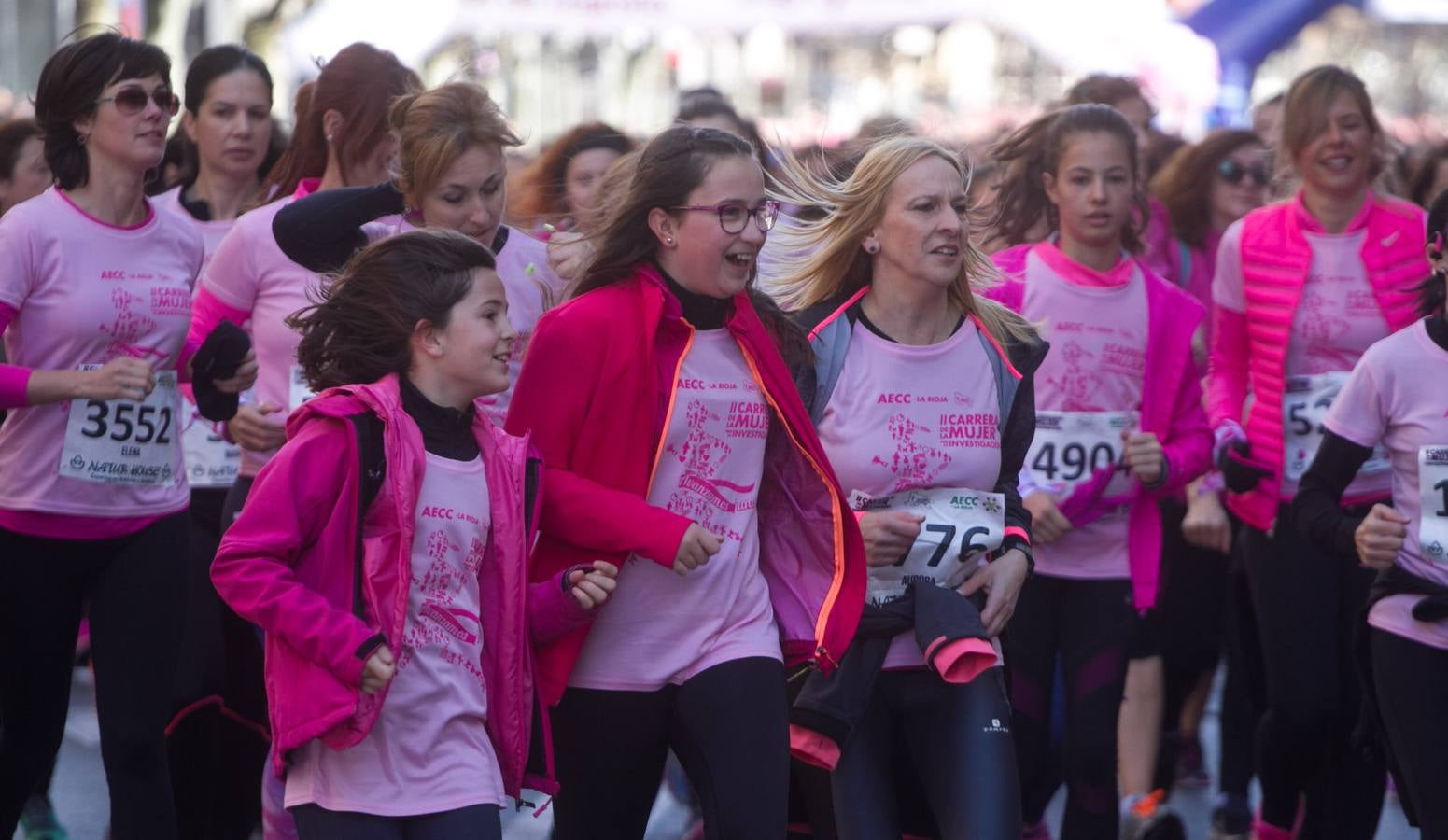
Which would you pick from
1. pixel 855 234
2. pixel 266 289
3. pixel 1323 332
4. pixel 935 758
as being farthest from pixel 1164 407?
pixel 266 289

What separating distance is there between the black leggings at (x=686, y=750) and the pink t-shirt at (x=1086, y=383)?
5.48 ft

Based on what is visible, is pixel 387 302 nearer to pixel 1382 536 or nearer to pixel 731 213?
pixel 731 213

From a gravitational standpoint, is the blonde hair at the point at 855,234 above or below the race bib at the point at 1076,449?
above

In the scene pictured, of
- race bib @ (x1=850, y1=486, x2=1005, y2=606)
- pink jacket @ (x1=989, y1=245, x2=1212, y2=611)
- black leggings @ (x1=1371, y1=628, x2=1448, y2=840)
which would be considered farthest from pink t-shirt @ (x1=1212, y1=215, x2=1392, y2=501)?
race bib @ (x1=850, y1=486, x2=1005, y2=606)

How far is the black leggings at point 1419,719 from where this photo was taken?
510cm

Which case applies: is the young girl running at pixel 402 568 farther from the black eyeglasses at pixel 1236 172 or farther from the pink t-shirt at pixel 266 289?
the black eyeglasses at pixel 1236 172

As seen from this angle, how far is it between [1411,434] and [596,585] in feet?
7.54

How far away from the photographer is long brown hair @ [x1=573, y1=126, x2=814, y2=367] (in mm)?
4609

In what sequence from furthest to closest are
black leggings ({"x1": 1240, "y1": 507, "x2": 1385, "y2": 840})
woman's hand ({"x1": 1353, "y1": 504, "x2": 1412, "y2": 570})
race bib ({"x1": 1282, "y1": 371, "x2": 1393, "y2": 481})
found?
race bib ({"x1": 1282, "y1": 371, "x2": 1393, "y2": 481}) < black leggings ({"x1": 1240, "y1": 507, "x2": 1385, "y2": 840}) < woman's hand ({"x1": 1353, "y1": 504, "x2": 1412, "y2": 570})

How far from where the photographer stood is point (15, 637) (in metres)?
5.20

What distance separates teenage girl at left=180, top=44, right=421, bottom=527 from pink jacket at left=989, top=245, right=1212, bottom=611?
5.82 ft

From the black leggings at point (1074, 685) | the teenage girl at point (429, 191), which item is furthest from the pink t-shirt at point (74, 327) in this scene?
the black leggings at point (1074, 685)

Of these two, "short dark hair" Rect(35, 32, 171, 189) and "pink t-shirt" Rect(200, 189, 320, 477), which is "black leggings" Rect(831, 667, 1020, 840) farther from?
"short dark hair" Rect(35, 32, 171, 189)

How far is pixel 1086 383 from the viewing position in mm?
6062
